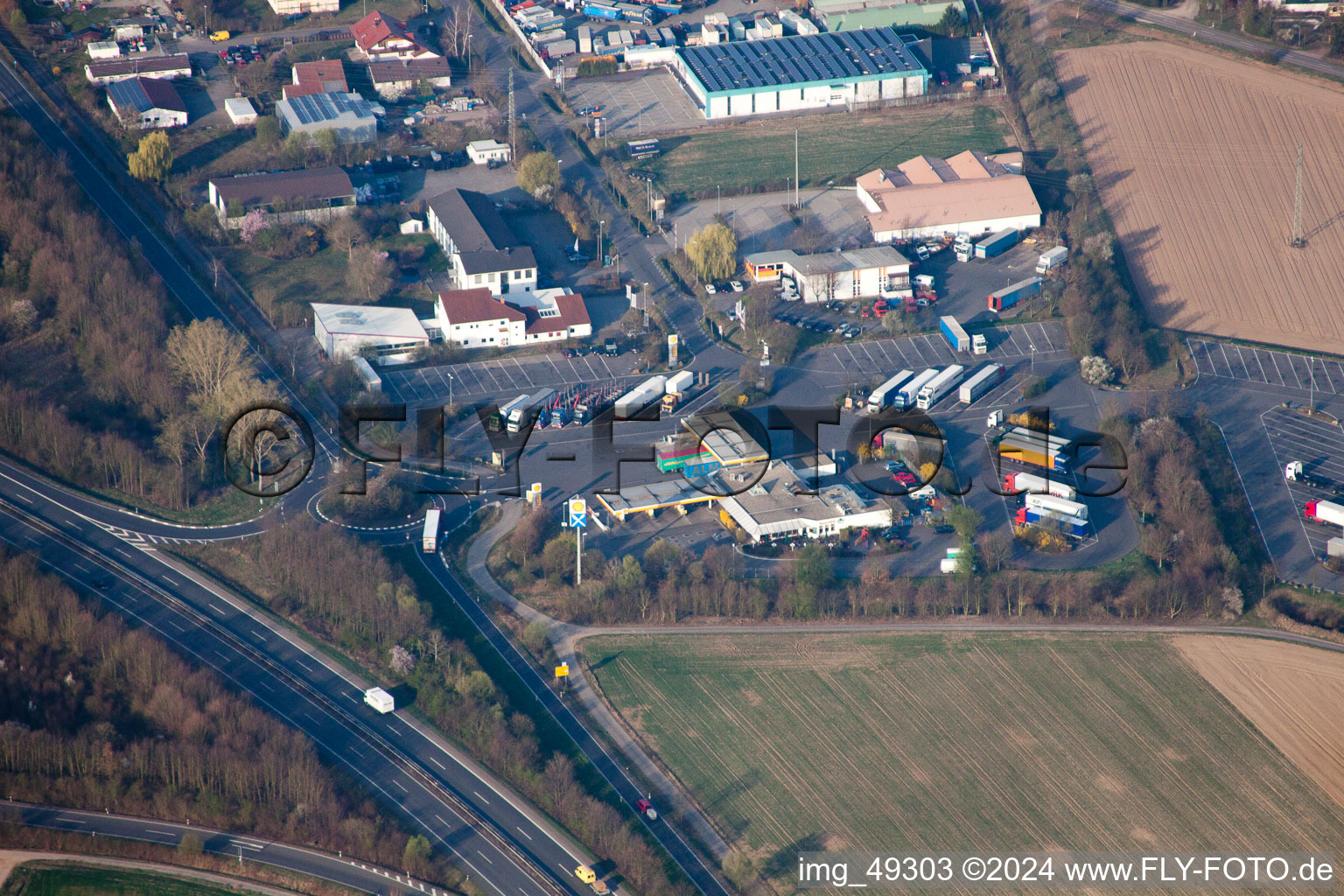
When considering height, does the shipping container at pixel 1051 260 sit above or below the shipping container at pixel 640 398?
above

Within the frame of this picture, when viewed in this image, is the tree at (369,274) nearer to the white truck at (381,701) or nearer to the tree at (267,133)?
the tree at (267,133)

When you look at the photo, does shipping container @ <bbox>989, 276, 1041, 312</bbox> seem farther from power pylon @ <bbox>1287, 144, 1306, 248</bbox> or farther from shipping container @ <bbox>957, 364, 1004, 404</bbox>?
power pylon @ <bbox>1287, 144, 1306, 248</bbox>

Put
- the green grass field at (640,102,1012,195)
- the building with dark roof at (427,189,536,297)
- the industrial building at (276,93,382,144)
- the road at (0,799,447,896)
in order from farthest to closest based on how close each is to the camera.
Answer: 1. the industrial building at (276,93,382,144)
2. the green grass field at (640,102,1012,195)
3. the building with dark roof at (427,189,536,297)
4. the road at (0,799,447,896)

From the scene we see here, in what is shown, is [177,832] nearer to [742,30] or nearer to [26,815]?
[26,815]

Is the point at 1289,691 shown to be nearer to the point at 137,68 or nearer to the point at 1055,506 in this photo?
the point at 1055,506

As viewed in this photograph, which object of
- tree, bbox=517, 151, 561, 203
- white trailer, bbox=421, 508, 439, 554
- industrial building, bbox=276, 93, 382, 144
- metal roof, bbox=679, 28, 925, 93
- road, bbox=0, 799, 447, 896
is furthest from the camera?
metal roof, bbox=679, 28, 925, 93

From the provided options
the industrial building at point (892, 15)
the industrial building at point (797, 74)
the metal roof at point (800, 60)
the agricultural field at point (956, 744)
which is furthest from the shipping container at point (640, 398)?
the industrial building at point (892, 15)

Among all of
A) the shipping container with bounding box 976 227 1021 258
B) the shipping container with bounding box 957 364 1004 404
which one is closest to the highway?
the shipping container with bounding box 957 364 1004 404
